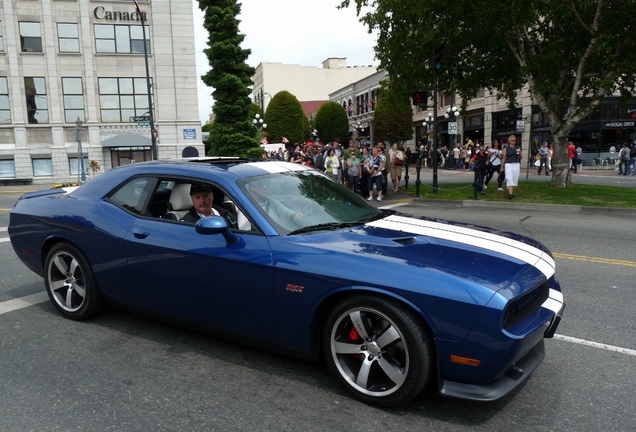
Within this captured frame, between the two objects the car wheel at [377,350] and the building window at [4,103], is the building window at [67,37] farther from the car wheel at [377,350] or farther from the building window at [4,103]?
the car wheel at [377,350]

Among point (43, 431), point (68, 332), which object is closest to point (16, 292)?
point (68, 332)

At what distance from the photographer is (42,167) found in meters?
39.5

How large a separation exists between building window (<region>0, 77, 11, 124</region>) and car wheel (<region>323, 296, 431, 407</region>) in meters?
43.3

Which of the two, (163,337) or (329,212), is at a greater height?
(329,212)

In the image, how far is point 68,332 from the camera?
4.56 metres

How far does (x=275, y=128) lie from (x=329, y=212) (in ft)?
227

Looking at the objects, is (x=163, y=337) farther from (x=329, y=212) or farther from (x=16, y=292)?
(x=16, y=292)

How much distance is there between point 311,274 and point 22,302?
3.88 metres

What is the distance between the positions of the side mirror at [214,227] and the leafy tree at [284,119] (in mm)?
69023

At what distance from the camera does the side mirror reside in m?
3.51

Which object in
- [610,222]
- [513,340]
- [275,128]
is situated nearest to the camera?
[513,340]

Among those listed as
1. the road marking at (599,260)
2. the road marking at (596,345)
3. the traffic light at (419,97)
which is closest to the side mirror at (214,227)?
the road marking at (596,345)

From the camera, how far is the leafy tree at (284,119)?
235 feet

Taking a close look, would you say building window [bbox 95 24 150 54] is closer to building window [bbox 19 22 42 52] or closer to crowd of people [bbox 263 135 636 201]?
building window [bbox 19 22 42 52]
